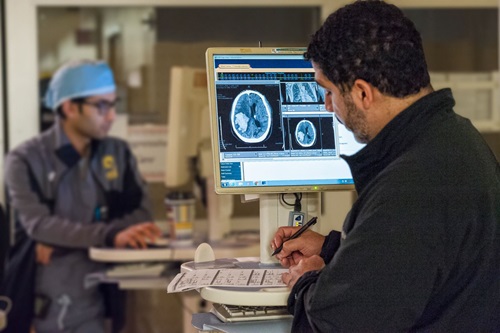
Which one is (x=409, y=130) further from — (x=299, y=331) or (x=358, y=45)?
(x=299, y=331)

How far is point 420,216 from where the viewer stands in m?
1.63

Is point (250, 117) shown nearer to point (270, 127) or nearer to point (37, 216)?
point (270, 127)

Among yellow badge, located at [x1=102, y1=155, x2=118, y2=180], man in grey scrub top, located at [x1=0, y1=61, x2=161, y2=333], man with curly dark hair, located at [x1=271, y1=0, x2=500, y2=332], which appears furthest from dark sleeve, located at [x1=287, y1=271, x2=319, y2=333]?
yellow badge, located at [x1=102, y1=155, x2=118, y2=180]

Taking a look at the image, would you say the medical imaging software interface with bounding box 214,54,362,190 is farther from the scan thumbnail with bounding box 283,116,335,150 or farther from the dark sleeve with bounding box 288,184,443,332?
the dark sleeve with bounding box 288,184,443,332

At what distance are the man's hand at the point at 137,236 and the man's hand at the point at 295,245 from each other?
1.81 meters

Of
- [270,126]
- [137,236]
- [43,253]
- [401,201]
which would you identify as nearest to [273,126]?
[270,126]

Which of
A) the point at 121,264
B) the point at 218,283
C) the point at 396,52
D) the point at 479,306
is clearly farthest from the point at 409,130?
the point at 121,264

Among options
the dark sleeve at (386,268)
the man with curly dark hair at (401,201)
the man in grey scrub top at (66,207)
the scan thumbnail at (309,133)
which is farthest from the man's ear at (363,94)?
the man in grey scrub top at (66,207)

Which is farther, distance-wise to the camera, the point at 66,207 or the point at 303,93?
the point at 66,207

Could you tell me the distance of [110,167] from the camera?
4.46 m

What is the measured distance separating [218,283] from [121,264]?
212 centimetres

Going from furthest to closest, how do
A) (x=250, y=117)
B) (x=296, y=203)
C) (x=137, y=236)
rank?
(x=137, y=236)
(x=296, y=203)
(x=250, y=117)

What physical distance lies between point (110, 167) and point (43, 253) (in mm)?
520

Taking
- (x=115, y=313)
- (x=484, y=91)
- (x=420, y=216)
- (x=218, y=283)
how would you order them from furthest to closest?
(x=484, y=91) < (x=115, y=313) < (x=218, y=283) < (x=420, y=216)
